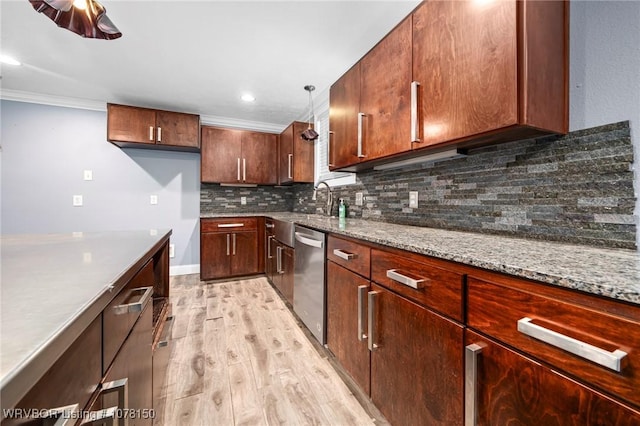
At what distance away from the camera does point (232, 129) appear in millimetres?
3637

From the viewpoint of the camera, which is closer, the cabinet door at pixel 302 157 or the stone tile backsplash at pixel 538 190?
the stone tile backsplash at pixel 538 190

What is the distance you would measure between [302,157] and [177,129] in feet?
5.15

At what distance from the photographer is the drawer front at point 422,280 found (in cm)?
83

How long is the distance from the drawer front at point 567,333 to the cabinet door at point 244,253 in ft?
→ 10.2

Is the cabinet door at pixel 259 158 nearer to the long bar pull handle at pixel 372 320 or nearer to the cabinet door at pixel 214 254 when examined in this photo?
the cabinet door at pixel 214 254

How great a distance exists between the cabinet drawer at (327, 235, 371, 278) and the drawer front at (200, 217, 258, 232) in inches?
82.3

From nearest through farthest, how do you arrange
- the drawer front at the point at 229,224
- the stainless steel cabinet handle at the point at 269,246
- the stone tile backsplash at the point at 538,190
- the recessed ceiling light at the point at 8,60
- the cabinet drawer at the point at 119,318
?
the cabinet drawer at the point at 119,318
the stone tile backsplash at the point at 538,190
the recessed ceiling light at the point at 8,60
the stainless steel cabinet handle at the point at 269,246
the drawer front at the point at 229,224

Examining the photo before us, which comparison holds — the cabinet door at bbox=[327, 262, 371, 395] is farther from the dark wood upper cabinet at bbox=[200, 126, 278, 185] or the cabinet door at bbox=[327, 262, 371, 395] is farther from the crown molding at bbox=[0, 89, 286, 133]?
the crown molding at bbox=[0, 89, 286, 133]

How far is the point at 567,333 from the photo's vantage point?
0.56m

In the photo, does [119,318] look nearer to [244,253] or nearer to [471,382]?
[471,382]

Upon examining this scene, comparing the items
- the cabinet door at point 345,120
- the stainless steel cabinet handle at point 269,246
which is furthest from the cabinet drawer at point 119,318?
the stainless steel cabinet handle at point 269,246

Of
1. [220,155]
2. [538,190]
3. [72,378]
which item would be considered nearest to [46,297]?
[72,378]

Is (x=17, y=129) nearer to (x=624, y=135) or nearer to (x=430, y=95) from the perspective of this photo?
(x=430, y=95)

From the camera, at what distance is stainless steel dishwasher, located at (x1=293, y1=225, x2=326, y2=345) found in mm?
1731
